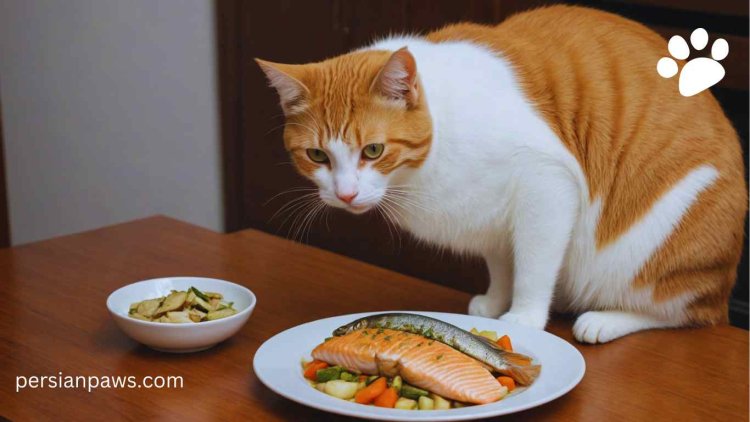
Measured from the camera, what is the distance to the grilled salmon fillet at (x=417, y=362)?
3.72 feet

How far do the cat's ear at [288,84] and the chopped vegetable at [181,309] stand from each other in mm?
302

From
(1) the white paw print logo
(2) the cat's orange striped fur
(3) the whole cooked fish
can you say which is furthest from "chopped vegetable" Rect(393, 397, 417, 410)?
(1) the white paw print logo

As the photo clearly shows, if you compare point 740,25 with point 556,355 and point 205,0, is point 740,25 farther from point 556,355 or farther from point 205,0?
point 205,0

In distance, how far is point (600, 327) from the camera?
1442mm

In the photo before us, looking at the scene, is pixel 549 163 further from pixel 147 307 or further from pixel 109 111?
pixel 109 111

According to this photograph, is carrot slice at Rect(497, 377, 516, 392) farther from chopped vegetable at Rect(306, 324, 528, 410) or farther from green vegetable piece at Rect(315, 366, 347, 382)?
green vegetable piece at Rect(315, 366, 347, 382)

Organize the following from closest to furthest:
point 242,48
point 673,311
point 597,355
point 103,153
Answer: point 597,355
point 673,311
point 242,48
point 103,153

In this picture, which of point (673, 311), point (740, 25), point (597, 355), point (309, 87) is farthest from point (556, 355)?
point (740, 25)

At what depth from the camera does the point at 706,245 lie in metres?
1.46

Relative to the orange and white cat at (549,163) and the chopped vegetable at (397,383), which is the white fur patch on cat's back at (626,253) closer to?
the orange and white cat at (549,163)

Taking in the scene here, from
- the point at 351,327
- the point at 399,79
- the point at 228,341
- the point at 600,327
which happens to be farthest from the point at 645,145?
the point at 228,341

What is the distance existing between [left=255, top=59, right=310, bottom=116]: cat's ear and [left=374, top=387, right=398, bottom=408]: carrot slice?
0.47 meters

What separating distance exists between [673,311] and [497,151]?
0.37 m

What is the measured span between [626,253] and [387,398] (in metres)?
0.53
